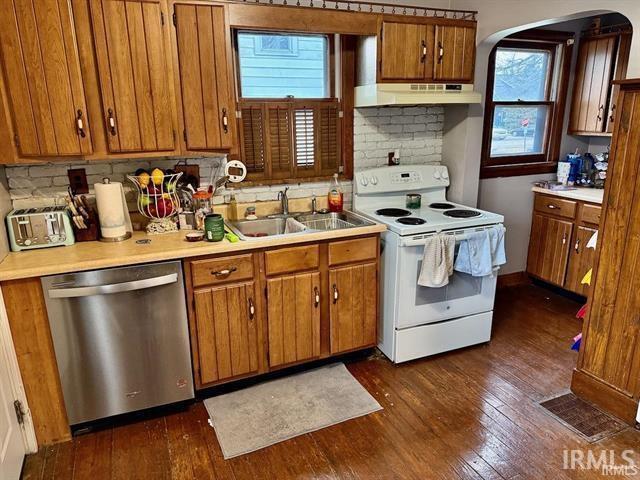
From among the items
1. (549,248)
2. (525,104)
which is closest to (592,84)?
(525,104)

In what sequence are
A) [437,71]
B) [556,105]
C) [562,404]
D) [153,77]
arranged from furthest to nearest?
[556,105] → [437,71] → [562,404] → [153,77]

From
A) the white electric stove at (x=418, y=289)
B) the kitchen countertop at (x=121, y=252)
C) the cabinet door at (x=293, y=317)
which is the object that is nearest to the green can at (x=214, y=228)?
the kitchen countertop at (x=121, y=252)

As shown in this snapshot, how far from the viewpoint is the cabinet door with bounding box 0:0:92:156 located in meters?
2.04

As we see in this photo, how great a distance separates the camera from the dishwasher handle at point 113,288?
2.06 meters

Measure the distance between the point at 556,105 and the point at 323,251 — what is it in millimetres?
2696

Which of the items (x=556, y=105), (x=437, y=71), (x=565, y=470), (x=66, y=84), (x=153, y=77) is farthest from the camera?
(x=556, y=105)

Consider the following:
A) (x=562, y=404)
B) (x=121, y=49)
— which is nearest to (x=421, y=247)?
(x=562, y=404)

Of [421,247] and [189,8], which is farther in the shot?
[421,247]

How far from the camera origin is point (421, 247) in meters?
2.72

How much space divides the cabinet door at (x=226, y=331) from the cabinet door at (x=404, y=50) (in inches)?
63.4

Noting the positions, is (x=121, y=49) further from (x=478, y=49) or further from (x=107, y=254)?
(x=478, y=49)

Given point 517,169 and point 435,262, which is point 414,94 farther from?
point 517,169

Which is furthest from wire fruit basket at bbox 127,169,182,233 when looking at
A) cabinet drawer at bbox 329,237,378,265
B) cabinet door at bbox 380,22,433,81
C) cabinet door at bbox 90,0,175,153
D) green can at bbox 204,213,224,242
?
cabinet door at bbox 380,22,433,81

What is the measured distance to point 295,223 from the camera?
2861 mm
